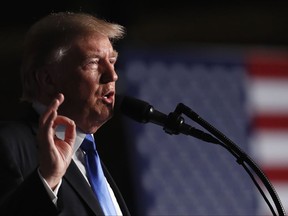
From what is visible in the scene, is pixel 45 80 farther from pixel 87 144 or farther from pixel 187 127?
pixel 187 127

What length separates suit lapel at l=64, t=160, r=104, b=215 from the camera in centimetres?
207

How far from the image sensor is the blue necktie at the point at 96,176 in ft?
7.11

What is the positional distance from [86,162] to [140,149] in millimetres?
1084

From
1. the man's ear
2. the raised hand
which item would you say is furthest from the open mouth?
the raised hand

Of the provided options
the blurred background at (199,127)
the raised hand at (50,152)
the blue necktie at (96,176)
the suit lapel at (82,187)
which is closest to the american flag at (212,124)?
the blurred background at (199,127)

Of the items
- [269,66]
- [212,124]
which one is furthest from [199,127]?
[269,66]

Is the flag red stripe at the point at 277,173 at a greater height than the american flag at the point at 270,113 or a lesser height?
lesser

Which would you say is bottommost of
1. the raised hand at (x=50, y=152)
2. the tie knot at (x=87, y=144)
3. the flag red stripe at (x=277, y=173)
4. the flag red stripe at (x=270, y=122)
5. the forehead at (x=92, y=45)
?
the flag red stripe at (x=277, y=173)

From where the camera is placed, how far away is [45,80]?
2.17 meters

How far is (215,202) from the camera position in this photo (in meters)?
3.41

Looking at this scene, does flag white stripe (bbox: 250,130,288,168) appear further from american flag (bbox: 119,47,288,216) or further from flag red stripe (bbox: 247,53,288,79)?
flag red stripe (bbox: 247,53,288,79)

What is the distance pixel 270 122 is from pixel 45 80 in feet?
5.53

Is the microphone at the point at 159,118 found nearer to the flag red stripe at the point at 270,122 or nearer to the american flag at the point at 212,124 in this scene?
the american flag at the point at 212,124

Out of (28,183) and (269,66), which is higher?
(269,66)
